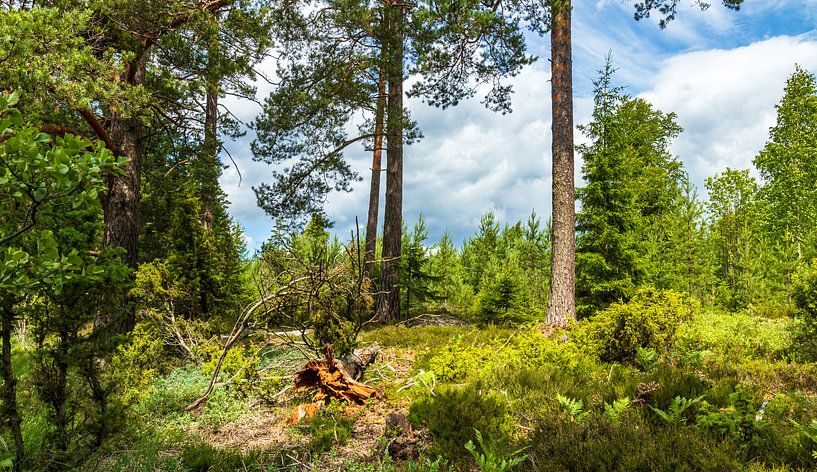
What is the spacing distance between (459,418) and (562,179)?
5.81 metres

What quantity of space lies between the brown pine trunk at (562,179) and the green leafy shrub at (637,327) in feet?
3.77

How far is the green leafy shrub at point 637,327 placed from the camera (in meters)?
6.73

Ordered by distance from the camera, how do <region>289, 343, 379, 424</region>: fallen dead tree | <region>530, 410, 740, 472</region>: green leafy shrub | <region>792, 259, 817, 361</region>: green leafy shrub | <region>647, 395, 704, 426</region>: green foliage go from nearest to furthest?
<region>530, 410, 740, 472</region>: green leafy shrub
<region>647, 395, 704, 426</region>: green foliage
<region>289, 343, 379, 424</region>: fallen dead tree
<region>792, 259, 817, 361</region>: green leafy shrub

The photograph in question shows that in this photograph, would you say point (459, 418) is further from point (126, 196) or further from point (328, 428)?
point (126, 196)

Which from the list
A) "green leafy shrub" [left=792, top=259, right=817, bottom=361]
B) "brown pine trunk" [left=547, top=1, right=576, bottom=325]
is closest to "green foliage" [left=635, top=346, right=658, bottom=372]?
"brown pine trunk" [left=547, top=1, right=576, bottom=325]

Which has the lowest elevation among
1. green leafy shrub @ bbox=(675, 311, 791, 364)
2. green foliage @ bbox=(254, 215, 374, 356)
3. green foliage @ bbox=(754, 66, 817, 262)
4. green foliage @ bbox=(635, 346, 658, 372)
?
green foliage @ bbox=(635, 346, 658, 372)

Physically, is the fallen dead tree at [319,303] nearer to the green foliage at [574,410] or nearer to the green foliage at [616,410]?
the green foliage at [574,410]

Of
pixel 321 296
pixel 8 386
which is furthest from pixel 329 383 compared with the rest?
pixel 8 386

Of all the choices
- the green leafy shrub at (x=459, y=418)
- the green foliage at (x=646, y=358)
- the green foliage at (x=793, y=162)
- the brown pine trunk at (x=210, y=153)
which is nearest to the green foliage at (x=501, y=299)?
the green foliage at (x=646, y=358)

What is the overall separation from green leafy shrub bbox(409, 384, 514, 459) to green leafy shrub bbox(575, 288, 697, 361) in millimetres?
2772

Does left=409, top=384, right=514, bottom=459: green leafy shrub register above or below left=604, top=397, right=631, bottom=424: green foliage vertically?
below

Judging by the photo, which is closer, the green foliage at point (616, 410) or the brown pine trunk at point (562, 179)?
the green foliage at point (616, 410)

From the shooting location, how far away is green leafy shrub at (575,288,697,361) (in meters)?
6.73

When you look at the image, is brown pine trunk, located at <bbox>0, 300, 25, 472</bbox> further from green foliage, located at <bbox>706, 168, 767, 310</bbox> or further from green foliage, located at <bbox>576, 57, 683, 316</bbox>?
green foliage, located at <bbox>706, 168, 767, 310</bbox>
